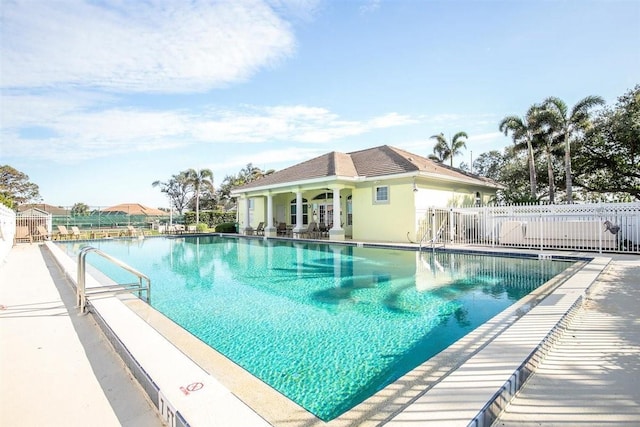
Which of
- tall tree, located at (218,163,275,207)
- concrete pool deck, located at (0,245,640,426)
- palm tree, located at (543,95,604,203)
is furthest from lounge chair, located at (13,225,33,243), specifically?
palm tree, located at (543,95,604,203)

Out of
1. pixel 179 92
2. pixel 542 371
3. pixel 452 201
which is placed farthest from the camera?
pixel 452 201

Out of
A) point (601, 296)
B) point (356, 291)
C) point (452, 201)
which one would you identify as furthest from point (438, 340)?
point (452, 201)

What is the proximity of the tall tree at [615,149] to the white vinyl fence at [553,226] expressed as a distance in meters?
13.7

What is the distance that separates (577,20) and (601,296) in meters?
12.0

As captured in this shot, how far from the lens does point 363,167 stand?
2070 centimetres

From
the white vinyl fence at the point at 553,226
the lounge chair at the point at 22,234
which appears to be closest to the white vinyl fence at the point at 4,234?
the lounge chair at the point at 22,234

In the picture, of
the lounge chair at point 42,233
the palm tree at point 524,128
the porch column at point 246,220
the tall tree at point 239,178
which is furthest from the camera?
the tall tree at point 239,178

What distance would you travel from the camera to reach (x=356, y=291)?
7.56 meters

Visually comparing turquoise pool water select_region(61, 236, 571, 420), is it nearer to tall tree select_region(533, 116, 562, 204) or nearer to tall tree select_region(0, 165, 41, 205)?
tall tree select_region(533, 116, 562, 204)

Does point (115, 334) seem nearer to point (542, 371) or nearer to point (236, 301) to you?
point (236, 301)

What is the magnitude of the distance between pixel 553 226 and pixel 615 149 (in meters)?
15.7

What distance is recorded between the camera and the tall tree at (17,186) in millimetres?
37625

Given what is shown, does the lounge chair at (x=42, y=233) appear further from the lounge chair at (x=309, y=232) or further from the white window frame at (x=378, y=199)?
the white window frame at (x=378, y=199)

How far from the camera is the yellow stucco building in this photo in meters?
17.8
